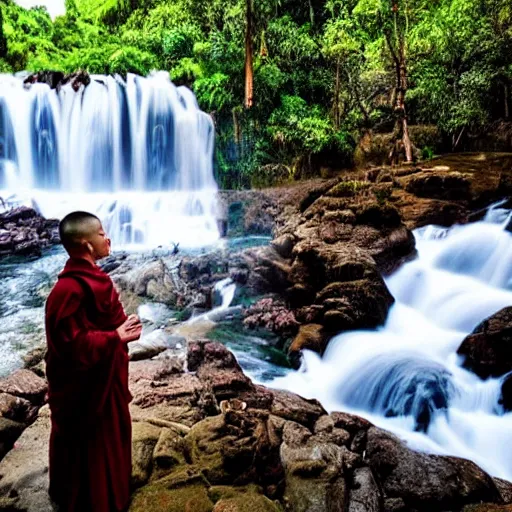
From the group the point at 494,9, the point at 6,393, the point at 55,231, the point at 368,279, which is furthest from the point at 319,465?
the point at 494,9

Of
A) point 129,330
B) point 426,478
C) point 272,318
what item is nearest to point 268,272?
point 272,318

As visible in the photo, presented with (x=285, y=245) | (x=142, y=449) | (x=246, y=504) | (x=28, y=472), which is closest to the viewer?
(x=246, y=504)

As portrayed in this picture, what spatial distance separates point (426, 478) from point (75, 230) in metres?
3.01

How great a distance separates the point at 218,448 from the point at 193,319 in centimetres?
374

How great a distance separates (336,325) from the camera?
18.0 feet

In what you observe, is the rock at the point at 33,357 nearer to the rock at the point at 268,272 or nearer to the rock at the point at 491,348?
the rock at the point at 268,272

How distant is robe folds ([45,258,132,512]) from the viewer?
5.89 ft

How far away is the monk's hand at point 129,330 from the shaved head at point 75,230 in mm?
417

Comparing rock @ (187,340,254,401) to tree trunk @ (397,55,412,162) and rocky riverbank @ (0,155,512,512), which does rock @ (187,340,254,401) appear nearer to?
rocky riverbank @ (0,155,512,512)

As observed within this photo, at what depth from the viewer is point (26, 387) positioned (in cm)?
378

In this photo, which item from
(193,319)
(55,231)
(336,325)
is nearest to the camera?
(336,325)

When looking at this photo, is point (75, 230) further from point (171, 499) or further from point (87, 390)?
point (171, 499)

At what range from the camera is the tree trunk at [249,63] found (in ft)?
37.7

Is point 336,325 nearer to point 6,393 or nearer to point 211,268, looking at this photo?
point 211,268
